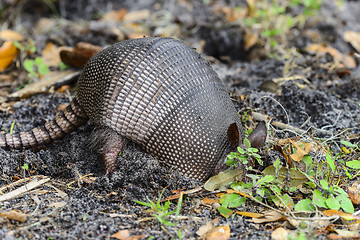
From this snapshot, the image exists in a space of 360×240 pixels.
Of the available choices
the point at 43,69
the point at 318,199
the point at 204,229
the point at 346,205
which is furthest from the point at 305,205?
the point at 43,69

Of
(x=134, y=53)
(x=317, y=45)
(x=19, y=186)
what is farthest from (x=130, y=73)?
(x=317, y=45)

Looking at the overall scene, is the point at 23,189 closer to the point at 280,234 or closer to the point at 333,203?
the point at 280,234

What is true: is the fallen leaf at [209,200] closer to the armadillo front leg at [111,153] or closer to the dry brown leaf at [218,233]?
the dry brown leaf at [218,233]

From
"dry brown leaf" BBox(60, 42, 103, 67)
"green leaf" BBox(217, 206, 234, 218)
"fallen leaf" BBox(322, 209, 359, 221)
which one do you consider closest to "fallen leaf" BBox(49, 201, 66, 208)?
"green leaf" BBox(217, 206, 234, 218)

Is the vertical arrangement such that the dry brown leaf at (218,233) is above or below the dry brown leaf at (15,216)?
below

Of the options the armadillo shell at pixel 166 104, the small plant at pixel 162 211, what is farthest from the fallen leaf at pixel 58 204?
the armadillo shell at pixel 166 104

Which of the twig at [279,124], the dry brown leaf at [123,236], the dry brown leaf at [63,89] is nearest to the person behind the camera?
the dry brown leaf at [123,236]

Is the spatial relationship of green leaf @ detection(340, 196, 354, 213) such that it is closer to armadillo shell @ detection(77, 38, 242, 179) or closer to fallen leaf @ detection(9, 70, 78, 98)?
armadillo shell @ detection(77, 38, 242, 179)
